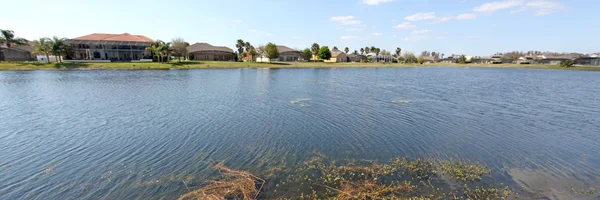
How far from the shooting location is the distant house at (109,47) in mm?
79750

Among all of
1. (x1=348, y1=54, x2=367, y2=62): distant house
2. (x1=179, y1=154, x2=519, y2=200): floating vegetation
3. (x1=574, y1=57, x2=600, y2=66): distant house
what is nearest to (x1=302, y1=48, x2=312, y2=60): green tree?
(x1=348, y1=54, x2=367, y2=62): distant house

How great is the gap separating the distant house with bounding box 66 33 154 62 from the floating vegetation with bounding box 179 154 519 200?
90.4 m

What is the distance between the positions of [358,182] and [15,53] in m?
107

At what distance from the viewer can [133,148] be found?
1265cm

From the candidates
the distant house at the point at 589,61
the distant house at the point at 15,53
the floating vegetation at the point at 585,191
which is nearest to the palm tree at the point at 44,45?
the distant house at the point at 15,53

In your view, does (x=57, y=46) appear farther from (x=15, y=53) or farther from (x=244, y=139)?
(x=244, y=139)

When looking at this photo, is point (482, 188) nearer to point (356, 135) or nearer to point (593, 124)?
point (356, 135)

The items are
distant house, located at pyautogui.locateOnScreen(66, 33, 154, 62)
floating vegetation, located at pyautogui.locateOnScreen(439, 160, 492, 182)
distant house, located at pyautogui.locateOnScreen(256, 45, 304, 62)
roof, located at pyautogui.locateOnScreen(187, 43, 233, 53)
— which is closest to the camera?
floating vegetation, located at pyautogui.locateOnScreen(439, 160, 492, 182)

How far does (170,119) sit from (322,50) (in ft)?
357

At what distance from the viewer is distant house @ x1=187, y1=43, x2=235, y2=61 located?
100450mm

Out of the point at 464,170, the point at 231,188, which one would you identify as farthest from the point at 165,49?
the point at 464,170

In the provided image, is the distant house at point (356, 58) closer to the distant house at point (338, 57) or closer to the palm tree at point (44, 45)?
the distant house at point (338, 57)

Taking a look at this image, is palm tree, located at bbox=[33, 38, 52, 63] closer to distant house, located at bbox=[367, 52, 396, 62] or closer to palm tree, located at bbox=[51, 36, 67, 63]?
palm tree, located at bbox=[51, 36, 67, 63]

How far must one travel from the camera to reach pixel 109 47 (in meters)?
82.2
